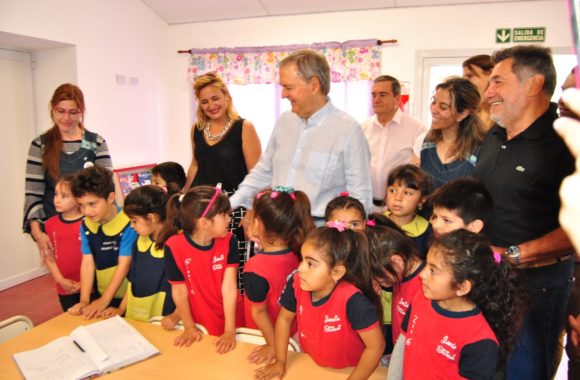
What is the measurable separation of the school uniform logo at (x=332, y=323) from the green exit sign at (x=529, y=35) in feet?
12.1

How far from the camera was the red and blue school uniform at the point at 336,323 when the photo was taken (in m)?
1.39

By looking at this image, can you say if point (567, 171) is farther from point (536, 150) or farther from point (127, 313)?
point (127, 313)

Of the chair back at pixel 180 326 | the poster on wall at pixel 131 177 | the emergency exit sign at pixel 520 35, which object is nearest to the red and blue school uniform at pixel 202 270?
the chair back at pixel 180 326

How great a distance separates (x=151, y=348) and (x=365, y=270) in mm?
776

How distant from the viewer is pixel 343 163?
1.95 m

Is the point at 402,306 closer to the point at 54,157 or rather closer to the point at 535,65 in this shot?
the point at 535,65

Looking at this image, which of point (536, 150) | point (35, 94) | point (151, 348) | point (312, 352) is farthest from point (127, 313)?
point (35, 94)

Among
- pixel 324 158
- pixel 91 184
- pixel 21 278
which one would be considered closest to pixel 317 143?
pixel 324 158

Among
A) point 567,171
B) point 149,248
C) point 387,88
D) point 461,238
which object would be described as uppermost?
point 387,88

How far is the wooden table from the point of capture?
1.34m

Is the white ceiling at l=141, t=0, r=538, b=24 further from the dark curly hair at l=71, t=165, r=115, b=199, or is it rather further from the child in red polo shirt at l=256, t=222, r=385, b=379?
the child in red polo shirt at l=256, t=222, r=385, b=379

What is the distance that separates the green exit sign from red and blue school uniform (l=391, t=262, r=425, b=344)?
10.9 feet

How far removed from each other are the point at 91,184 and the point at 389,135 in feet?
6.26

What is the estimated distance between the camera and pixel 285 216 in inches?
67.8
